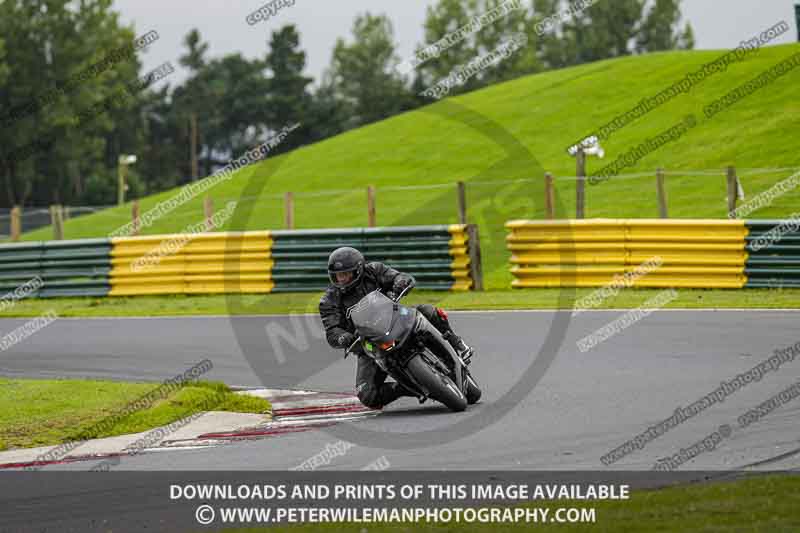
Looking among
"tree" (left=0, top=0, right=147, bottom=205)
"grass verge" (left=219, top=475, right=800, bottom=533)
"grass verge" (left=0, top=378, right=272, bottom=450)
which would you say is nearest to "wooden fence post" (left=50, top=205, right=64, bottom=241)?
"grass verge" (left=0, top=378, right=272, bottom=450)

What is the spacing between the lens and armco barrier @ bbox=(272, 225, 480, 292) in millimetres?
23125

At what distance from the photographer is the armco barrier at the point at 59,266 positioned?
2575 cm

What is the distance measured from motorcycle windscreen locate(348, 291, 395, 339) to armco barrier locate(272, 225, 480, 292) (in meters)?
11.9

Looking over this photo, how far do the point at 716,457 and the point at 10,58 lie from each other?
282 feet

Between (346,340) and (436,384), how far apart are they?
0.91m

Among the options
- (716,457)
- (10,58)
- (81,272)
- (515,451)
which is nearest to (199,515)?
(515,451)

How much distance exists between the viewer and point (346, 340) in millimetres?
11414

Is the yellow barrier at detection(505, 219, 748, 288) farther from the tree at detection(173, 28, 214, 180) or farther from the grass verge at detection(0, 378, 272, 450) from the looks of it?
the tree at detection(173, 28, 214, 180)

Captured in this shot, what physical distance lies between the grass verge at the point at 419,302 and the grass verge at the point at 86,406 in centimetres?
814

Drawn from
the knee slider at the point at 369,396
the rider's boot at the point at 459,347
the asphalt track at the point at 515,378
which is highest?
the rider's boot at the point at 459,347

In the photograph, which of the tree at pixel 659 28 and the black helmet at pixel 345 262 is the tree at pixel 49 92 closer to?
the tree at pixel 659 28

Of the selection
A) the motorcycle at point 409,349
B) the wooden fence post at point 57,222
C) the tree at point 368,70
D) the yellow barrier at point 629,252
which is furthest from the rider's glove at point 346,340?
the tree at point 368,70

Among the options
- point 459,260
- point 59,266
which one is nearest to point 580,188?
point 459,260

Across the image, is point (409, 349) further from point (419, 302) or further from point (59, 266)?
point (59, 266)
